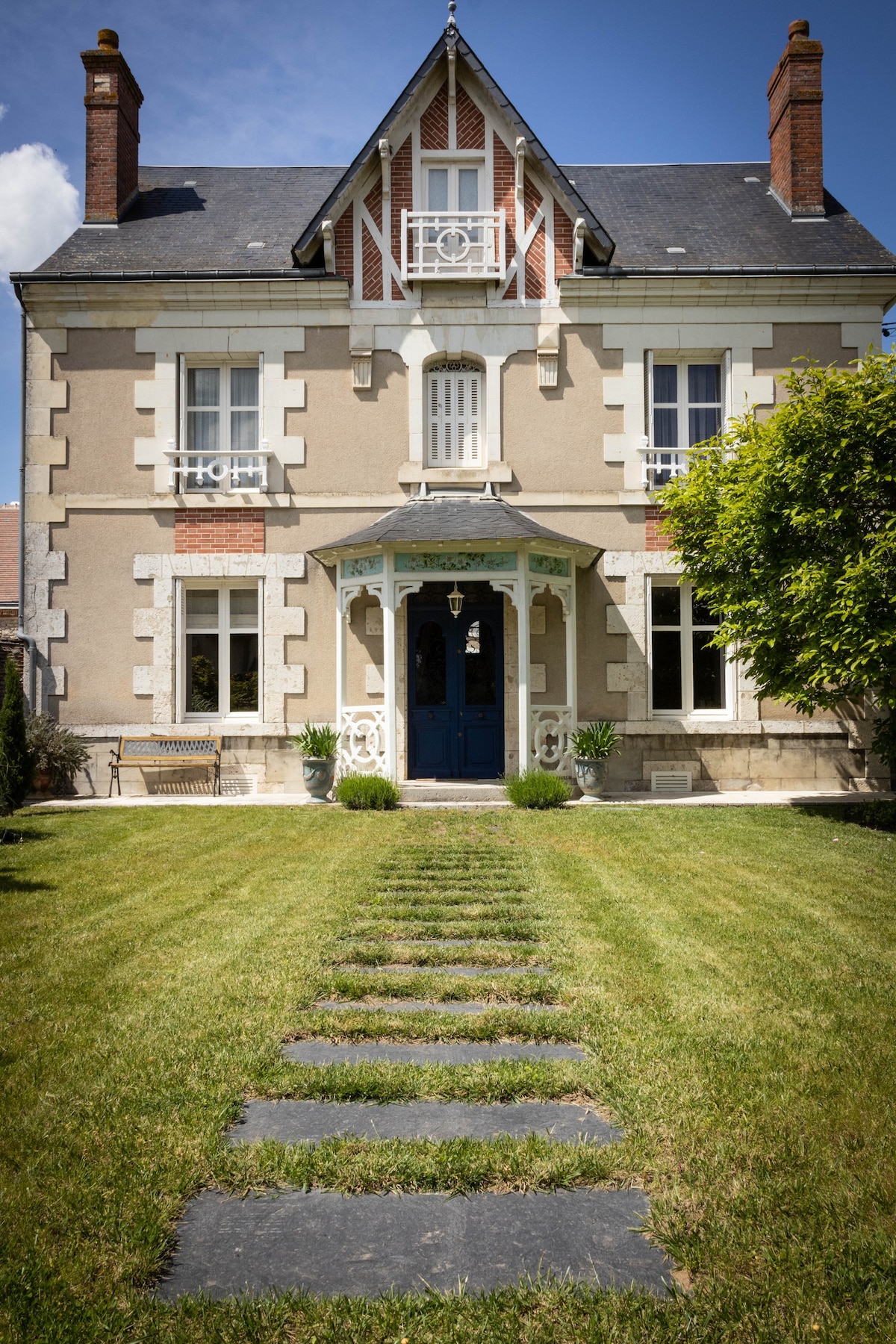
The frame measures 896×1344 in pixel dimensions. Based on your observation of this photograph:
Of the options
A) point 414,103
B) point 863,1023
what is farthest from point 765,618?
point 414,103

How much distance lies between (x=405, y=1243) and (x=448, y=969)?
2201 mm

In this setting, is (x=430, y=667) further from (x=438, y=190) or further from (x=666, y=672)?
(x=438, y=190)

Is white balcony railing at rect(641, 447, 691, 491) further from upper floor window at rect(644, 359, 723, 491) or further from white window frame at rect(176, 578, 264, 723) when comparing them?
white window frame at rect(176, 578, 264, 723)

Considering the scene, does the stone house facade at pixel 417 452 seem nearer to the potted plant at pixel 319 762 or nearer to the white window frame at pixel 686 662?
the white window frame at pixel 686 662

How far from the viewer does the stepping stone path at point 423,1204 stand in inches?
82.6

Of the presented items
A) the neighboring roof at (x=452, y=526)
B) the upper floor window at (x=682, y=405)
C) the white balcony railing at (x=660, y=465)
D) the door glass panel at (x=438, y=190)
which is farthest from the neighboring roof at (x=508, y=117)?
the neighboring roof at (x=452, y=526)

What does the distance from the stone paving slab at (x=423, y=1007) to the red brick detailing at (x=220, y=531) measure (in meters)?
9.39

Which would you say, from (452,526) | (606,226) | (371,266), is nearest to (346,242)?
(371,266)

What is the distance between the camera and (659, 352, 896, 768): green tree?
28.3 feet

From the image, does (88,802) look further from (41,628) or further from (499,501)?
(499,501)

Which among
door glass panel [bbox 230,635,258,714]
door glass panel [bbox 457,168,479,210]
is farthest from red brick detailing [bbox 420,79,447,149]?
door glass panel [bbox 230,635,258,714]

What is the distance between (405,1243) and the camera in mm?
2205

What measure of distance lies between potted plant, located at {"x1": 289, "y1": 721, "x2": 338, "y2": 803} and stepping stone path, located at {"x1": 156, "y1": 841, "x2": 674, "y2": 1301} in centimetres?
653

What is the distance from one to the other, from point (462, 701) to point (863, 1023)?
8.92 metres
